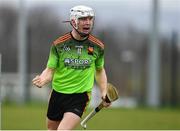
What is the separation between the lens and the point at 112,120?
20688 mm

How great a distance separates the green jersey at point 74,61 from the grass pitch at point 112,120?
22.9 ft

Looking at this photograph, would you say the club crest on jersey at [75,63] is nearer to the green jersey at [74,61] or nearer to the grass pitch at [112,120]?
the green jersey at [74,61]

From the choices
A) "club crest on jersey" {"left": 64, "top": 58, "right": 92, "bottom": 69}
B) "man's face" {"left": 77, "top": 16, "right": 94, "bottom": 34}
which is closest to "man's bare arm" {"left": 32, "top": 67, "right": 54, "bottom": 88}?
"club crest on jersey" {"left": 64, "top": 58, "right": 92, "bottom": 69}

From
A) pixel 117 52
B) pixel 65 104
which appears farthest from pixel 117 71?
pixel 65 104

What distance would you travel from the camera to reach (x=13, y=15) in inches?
1699

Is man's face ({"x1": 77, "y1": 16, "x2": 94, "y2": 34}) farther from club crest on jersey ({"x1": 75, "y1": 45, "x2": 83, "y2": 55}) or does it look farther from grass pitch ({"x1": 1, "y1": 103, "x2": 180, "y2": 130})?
grass pitch ({"x1": 1, "y1": 103, "x2": 180, "y2": 130})

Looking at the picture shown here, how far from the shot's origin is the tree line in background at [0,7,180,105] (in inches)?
1118

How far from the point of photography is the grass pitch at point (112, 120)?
18125 mm

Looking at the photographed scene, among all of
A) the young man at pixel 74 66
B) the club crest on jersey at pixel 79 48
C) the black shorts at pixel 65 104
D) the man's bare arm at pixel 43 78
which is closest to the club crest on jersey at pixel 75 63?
the young man at pixel 74 66

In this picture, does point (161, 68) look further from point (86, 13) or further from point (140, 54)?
point (86, 13)

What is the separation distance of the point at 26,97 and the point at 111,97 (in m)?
19.2

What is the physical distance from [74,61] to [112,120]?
10438 mm

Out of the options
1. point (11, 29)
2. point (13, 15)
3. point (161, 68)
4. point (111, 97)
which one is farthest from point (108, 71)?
point (111, 97)

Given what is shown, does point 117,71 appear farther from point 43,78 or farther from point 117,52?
point 43,78
